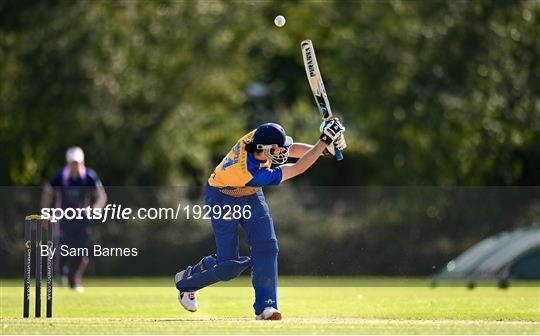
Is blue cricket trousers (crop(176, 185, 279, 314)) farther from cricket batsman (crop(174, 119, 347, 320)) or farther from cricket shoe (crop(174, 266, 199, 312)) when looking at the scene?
cricket shoe (crop(174, 266, 199, 312))

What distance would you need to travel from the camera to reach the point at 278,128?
432 inches

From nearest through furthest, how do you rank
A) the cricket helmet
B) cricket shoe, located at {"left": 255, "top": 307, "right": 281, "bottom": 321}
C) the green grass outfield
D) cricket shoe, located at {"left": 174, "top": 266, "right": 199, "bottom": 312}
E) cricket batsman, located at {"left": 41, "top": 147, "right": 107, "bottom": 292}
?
1. the green grass outfield
2. the cricket helmet
3. cricket shoe, located at {"left": 255, "top": 307, "right": 281, "bottom": 321}
4. cricket shoe, located at {"left": 174, "top": 266, "right": 199, "bottom": 312}
5. cricket batsman, located at {"left": 41, "top": 147, "right": 107, "bottom": 292}

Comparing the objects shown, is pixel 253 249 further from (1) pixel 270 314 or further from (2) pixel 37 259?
(2) pixel 37 259

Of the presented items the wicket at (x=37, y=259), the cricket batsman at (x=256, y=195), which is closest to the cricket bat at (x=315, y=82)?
the cricket batsman at (x=256, y=195)

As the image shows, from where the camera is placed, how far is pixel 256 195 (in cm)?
1126

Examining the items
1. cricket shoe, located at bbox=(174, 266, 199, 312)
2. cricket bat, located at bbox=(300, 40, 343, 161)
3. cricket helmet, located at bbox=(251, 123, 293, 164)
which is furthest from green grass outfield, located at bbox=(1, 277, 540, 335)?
cricket bat, located at bbox=(300, 40, 343, 161)

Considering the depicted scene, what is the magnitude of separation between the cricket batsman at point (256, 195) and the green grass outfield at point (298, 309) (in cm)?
37

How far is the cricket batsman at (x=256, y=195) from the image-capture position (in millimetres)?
11000

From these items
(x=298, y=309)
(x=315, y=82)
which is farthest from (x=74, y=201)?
(x=315, y=82)

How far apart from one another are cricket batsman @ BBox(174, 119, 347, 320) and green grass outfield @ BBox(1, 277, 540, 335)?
37cm

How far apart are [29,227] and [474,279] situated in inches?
351

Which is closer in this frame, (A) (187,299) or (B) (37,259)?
(B) (37,259)

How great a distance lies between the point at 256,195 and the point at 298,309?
1732mm

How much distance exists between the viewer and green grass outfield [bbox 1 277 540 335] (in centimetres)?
1030
